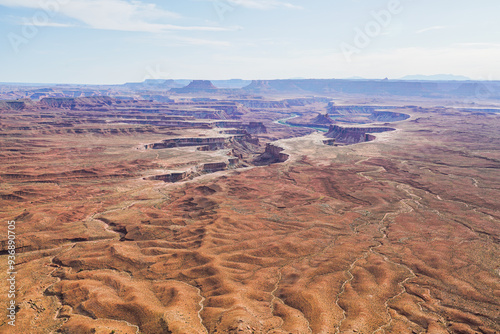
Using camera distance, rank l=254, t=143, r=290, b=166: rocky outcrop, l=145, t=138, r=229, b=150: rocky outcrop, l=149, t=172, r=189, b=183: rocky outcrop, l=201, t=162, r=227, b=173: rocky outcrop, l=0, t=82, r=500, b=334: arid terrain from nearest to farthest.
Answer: l=0, t=82, r=500, b=334: arid terrain < l=149, t=172, r=189, b=183: rocky outcrop < l=201, t=162, r=227, b=173: rocky outcrop < l=254, t=143, r=290, b=166: rocky outcrop < l=145, t=138, r=229, b=150: rocky outcrop

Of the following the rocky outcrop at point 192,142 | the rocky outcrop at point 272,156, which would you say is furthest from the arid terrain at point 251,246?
the rocky outcrop at point 192,142

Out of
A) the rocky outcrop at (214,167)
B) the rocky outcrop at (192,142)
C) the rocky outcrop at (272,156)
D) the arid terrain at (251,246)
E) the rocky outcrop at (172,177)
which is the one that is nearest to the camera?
the arid terrain at (251,246)

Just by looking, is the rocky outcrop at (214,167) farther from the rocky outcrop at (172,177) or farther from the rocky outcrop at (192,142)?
the rocky outcrop at (192,142)

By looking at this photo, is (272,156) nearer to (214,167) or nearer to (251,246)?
(214,167)

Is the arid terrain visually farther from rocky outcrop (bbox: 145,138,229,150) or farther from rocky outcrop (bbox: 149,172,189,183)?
rocky outcrop (bbox: 145,138,229,150)

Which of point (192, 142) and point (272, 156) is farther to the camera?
point (192, 142)

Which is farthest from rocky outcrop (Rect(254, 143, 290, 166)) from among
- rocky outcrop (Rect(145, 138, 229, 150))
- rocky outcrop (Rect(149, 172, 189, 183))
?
A: rocky outcrop (Rect(149, 172, 189, 183))

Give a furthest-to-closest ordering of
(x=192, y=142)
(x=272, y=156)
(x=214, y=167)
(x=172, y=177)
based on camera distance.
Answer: (x=192, y=142), (x=272, y=156), (x=214, y=167), (x=172, y=177)

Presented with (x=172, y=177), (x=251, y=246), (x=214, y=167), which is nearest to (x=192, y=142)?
(x=214, y=167)

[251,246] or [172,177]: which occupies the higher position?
[251,246]

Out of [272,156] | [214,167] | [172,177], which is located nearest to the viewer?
[172,177]

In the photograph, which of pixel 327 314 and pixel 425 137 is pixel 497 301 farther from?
pixel 425 137

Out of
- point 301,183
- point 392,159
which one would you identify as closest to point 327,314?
point 301,183
